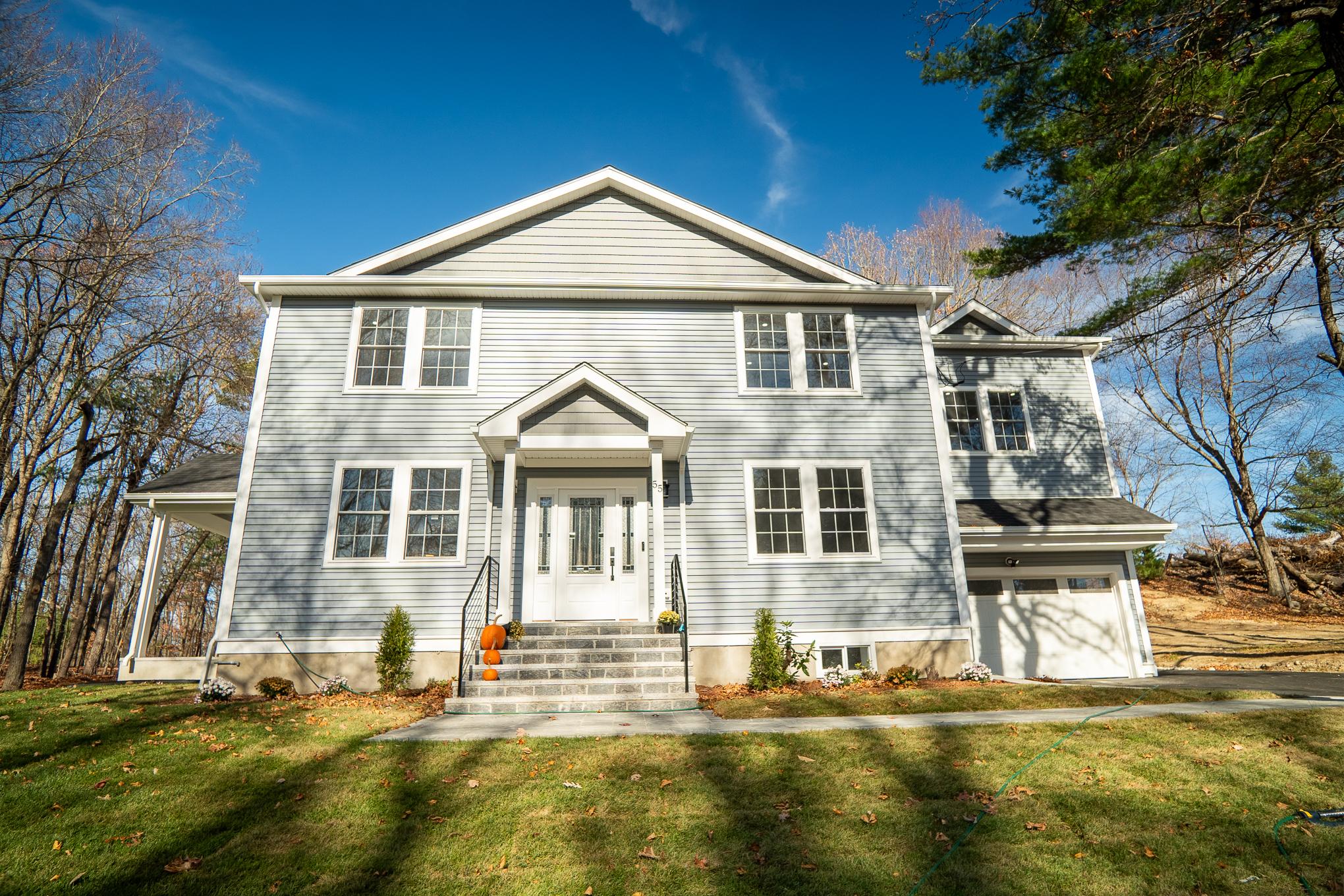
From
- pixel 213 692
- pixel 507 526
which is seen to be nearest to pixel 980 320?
pixel 507 526

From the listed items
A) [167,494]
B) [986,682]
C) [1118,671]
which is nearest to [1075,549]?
[1118,671]

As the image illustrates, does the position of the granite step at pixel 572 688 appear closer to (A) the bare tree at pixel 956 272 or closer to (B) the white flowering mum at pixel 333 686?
(B) the white flowering mum at pixel 333 686

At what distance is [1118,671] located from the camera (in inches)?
492

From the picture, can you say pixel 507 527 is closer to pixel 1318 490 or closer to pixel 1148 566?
pixel 1148 566

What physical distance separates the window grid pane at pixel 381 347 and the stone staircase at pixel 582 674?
188 inches

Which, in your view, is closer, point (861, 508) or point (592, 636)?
point (592, 636)

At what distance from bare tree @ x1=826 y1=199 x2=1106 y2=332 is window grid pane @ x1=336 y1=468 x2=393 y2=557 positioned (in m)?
17.7

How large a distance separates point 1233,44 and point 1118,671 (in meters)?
10.4

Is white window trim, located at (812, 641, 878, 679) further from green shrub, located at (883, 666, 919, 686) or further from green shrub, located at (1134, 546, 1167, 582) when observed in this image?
green shrub, located at (1134, 546, 1167, 582)

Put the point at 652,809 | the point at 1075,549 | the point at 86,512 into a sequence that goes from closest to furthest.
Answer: the point at 652,809 < the point at 1075,549 < the point at 86,512

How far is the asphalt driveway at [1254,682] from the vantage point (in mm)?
9133

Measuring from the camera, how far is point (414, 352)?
11.0 m

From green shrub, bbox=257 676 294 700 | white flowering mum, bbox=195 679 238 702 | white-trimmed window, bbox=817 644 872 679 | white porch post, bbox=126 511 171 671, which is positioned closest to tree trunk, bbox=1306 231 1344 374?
white-trimmed window, bbox=817 644 872 679

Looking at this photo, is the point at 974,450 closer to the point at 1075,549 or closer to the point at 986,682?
the point at 1075,549
